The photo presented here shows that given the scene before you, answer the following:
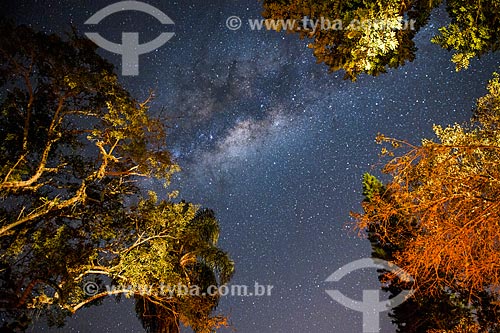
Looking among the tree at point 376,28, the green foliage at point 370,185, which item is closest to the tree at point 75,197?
the tree at point 376,28

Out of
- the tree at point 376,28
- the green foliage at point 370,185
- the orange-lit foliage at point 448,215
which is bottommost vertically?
the orange-lit foliage at point 448,215

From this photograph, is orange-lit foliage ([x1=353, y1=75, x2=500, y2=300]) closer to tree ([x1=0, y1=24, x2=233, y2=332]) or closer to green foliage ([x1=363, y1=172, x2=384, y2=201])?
tree ([x1=0, y1=24, x2=233, y2=332])

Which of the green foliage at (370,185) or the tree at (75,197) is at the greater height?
the green foliage at (370,185)

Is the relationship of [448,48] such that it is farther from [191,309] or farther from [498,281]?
[191,309]

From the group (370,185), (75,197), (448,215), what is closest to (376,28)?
(448,215)

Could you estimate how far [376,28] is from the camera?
6875 millimetres

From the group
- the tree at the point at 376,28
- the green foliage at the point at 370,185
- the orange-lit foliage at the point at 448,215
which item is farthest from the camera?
the green foliage at the point at 370,185

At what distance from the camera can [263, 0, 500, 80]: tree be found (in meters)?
6.90

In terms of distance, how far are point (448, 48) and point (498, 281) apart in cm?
449

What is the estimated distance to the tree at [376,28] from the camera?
22.6 ft

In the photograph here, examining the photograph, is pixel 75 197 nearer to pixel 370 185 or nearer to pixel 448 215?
pixel 448 215

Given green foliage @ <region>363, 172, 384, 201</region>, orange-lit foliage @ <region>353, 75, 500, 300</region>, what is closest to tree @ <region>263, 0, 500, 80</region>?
orange-lit foliage @ <region>353, 75, 500, 300</region>

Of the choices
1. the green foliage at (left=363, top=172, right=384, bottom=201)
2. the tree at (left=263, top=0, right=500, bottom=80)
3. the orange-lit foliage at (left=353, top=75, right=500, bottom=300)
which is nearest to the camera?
the orange-lit foliage at (left=353, top=75, right=500, bottom=300)

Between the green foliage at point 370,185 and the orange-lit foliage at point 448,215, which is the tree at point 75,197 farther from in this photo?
the green foliage at point 370,185
